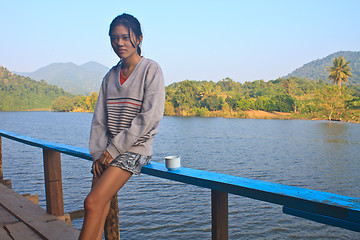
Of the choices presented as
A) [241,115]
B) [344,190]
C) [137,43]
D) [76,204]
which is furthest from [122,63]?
[241,115]

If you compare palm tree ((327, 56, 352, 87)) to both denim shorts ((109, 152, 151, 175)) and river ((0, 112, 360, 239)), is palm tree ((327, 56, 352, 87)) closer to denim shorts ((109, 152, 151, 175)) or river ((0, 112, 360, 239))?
river ((0, 112, 360, 239))

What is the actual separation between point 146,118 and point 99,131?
38 centimetres

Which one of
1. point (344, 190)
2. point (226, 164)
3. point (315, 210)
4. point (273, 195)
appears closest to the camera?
point (315, 210)

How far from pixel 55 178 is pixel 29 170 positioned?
452 inches

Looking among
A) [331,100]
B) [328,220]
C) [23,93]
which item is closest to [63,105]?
[23,93]

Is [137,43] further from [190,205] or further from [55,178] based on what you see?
[190,205]

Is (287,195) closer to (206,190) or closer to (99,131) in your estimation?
(99,131)

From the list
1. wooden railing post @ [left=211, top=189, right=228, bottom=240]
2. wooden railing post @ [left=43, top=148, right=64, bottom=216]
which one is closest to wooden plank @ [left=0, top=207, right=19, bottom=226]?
wooden railing post @ [left=43, top=148, right=64, bottom=216]

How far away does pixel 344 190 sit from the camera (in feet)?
38.2

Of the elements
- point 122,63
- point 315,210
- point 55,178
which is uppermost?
point 122,63

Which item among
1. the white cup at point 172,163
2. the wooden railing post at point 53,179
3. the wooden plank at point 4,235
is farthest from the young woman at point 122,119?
the wooden railing post at point 53,179

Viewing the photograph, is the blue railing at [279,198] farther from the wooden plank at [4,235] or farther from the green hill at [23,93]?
the green hill at [23,93]

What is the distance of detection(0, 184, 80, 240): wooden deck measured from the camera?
234cm

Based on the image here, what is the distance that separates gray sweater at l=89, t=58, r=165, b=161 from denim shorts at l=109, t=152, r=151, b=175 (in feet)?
0.08
